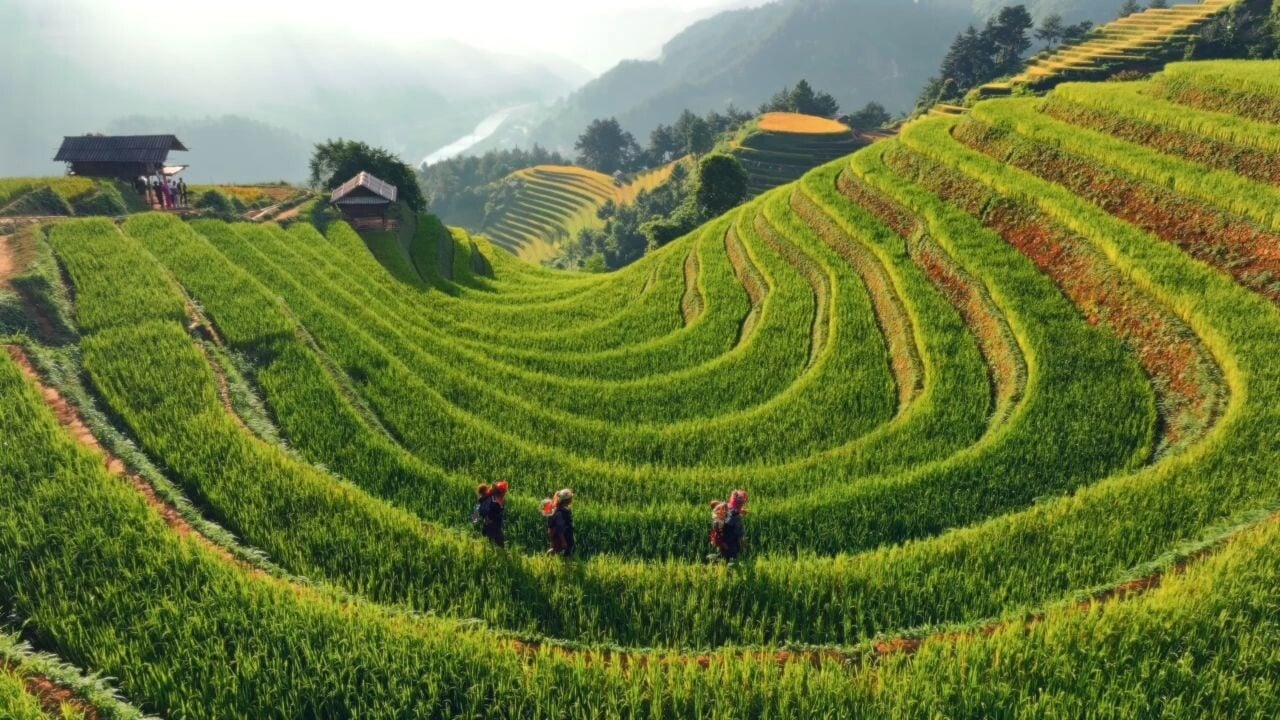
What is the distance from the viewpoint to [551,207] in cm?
12588

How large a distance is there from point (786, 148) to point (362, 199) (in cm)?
6176

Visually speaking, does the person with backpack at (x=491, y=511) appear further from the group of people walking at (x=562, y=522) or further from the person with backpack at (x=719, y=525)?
the person with backpack at (x=719, y=525)

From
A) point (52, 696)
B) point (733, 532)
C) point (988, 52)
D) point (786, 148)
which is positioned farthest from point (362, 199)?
point (988, 52)

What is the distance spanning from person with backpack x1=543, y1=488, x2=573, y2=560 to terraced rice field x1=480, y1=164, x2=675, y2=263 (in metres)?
101

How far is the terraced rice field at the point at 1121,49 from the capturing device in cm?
5166

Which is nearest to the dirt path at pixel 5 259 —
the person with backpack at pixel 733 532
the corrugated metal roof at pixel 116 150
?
the corrugated metal roof at pixel 116 150

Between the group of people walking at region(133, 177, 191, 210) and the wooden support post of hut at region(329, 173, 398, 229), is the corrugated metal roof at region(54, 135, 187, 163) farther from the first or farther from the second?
the wooden support post of hut at region(329, 173, 398, 229)

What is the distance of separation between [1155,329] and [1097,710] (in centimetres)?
1203

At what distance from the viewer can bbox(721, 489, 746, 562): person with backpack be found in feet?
29.1

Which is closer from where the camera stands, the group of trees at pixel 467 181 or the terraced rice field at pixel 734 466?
the terraced rice field at pixel 734 466

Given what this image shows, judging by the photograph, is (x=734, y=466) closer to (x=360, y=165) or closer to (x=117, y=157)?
(x=360, y=165)

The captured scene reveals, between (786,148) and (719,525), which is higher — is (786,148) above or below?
above

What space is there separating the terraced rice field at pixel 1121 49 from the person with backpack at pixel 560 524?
198ft

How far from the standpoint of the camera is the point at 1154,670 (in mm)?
6188
